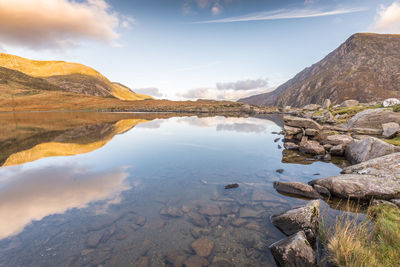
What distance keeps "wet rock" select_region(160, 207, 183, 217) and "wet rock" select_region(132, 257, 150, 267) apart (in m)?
2.19

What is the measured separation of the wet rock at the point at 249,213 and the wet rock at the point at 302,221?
905mm

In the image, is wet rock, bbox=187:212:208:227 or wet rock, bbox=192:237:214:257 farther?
wet rock, bbox=187:212:208:227

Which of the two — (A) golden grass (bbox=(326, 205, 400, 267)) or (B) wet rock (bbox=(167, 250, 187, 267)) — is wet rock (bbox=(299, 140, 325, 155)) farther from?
(B) wet rock (bbox=(167, 250, 187, 267))

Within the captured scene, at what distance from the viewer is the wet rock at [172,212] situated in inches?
295

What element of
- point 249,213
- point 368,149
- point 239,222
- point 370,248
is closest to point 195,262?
point 239,222

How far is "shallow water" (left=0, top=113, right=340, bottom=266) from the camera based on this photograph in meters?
5.56

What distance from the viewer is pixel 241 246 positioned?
5848mm

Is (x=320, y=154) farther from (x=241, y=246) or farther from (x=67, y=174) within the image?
(x=67, y=174)

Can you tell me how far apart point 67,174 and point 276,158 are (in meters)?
15.3

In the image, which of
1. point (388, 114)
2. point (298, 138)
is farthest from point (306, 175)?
point (388, 114)

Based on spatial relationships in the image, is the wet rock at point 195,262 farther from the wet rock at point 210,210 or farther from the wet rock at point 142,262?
the wet rock at point 210,210

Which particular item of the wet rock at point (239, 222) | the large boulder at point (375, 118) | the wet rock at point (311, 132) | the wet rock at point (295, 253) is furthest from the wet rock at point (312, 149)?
the wet rock at point (295, 253)

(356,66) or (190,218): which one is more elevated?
(356,66)

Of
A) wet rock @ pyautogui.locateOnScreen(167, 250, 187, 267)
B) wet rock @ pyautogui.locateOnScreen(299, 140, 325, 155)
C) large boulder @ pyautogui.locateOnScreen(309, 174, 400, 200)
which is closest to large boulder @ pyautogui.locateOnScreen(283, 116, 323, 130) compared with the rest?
wet rock @ pyautogui.locateOnScreen(299, 140, 325, 155)
